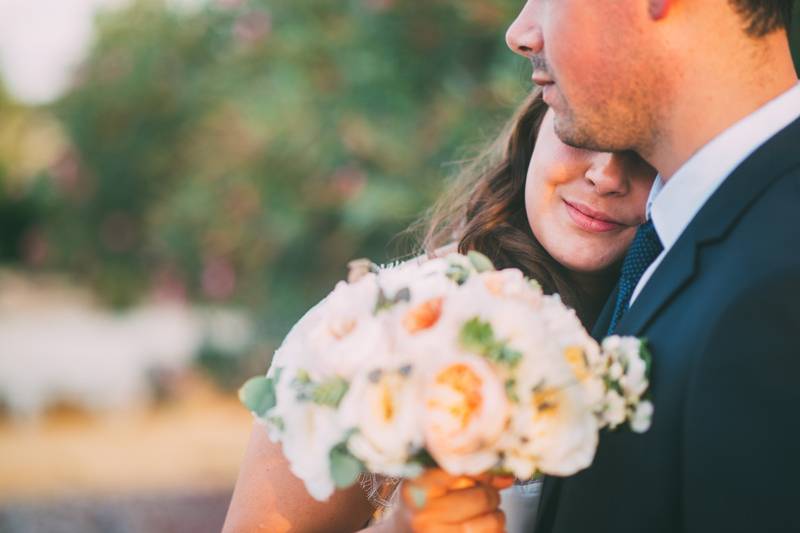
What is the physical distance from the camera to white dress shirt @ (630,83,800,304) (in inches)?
73.3

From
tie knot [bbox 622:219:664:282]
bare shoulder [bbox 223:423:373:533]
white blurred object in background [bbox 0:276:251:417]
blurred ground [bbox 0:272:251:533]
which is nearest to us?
tie knot [bbox 622:219:664:282]

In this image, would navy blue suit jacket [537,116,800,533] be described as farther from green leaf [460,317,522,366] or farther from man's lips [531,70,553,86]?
man's lips [531,70,553,86]

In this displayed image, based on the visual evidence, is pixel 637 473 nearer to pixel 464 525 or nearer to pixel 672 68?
pixel 464 525

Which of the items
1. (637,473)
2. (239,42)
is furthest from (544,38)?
(239,42)

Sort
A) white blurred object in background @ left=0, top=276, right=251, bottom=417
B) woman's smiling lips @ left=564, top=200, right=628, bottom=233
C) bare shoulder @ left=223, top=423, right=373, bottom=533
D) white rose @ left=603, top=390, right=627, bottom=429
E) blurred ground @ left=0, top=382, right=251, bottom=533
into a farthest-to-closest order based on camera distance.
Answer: white blurred object in background @ left=0, top=276, right=251, bottom=417 < blurred ground @ left=0, top=382, right=251, bottom=533 < woman's smiling lips @ left=564, top=200, right=628, bottom=233 < bare shoulder @ left=223, top=423, right=373, bottom=533 < white rose @ left=603, top=390, right=627, bottom=429

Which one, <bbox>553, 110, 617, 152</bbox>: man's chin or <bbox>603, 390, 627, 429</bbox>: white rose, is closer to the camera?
<bbox>603, 390, 627, 429</bbox>: white rose

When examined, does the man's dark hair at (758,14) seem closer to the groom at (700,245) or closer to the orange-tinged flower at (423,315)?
the groom at (700,245)

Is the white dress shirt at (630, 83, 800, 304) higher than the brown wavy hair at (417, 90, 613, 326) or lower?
lower

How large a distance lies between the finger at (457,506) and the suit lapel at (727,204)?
1.48 feet

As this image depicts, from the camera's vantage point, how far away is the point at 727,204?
1.82 meters

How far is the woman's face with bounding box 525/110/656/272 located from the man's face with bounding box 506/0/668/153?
0.35 metres

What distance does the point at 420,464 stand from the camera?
5.37 feet

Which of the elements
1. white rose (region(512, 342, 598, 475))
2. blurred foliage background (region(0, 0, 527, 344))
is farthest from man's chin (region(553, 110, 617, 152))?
blurred foliage background (region(0, 0, 527, 344))

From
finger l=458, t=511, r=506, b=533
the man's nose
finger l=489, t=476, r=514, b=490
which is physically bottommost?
finger l=458, t=511, r=506, b=533
